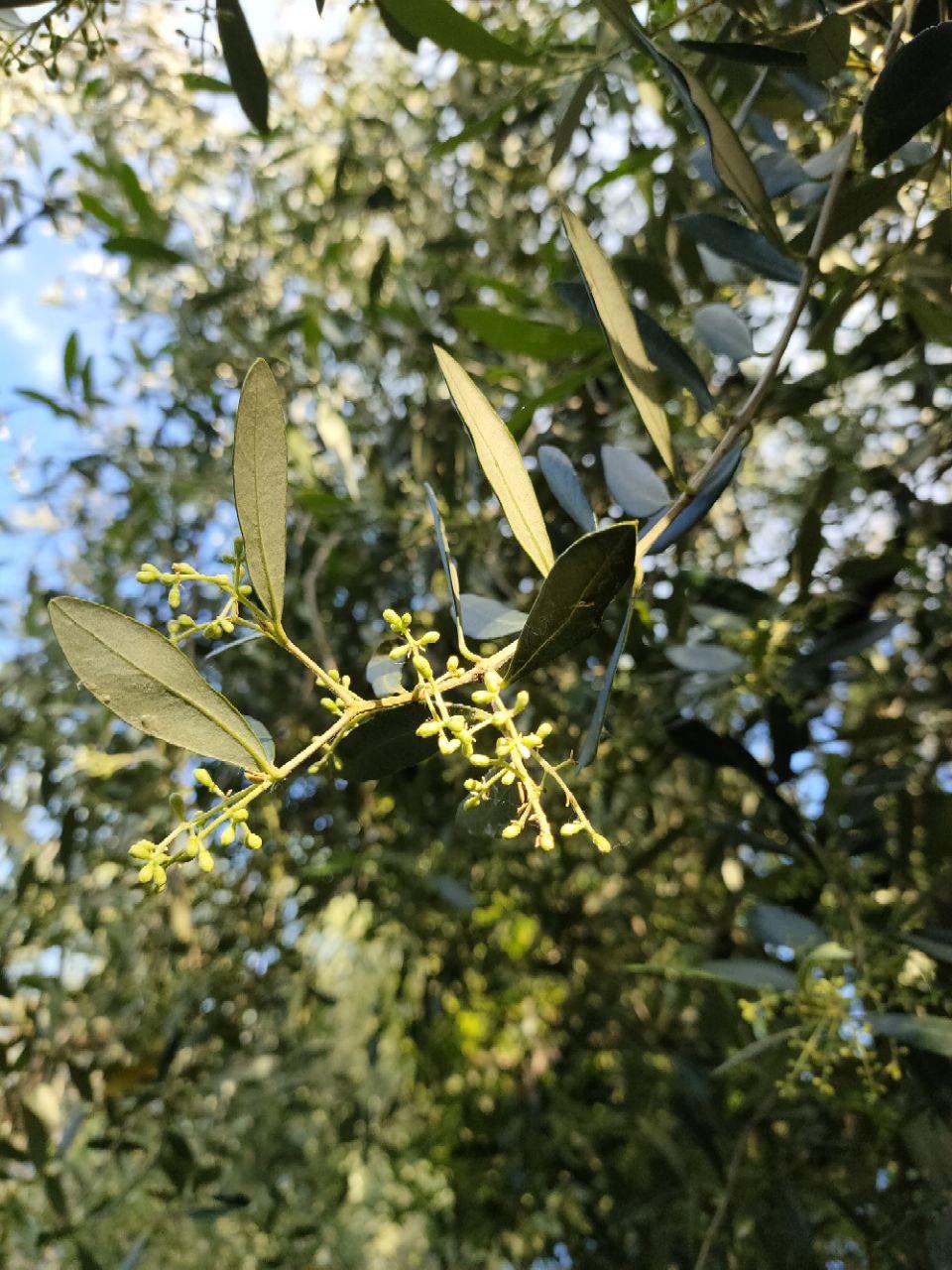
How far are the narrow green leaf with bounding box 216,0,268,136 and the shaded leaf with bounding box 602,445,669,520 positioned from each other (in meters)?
0.52

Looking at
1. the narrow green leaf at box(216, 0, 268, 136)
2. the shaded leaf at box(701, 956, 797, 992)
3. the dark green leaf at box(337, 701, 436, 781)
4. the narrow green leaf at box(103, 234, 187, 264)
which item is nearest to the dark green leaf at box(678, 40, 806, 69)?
the narrow green leaf at box(216, 0, 268, 136)

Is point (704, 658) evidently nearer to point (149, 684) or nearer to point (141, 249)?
point (149, 684)

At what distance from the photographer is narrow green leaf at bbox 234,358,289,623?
1.98 ft

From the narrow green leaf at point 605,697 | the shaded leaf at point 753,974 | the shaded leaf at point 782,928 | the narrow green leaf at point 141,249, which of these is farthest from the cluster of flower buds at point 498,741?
the narrow green leaf at point 141,249

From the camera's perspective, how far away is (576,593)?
0.62m

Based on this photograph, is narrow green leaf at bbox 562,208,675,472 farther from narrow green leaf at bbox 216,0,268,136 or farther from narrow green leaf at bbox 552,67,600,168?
narrow green leaf at bbox 216,0,268,136

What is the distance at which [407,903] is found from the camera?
1.77 m

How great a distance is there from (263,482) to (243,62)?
2.13ft

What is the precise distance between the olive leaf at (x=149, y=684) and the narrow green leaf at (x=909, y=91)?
631 mm

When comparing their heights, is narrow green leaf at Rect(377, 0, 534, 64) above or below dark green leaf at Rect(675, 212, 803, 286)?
above

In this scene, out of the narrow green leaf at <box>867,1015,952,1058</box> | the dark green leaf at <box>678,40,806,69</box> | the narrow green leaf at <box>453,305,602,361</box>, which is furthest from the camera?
the narrow green leaf at <box>453,305,602,361</box>

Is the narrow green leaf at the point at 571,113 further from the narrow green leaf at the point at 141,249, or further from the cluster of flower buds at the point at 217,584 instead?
the narrow green leaf at the point at 141,249

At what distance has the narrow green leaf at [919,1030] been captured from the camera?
3.27 feet

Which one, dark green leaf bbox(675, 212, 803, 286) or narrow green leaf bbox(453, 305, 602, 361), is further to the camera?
narrow green leaf bbox(453, 305, 602, 361)
